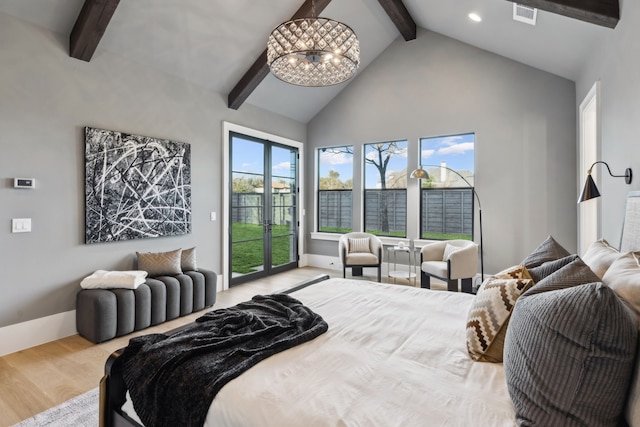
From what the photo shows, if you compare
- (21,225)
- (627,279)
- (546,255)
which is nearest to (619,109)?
(546,255)

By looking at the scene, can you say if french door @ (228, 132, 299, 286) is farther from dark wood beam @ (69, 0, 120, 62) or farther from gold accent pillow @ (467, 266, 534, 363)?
gold accent pillow @ (467, 266, 534, 363)

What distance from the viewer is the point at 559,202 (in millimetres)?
4492

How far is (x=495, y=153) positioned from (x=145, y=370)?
497cm

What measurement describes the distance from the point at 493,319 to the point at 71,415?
2446mm

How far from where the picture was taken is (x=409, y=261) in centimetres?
544

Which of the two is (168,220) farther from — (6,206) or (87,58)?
(87,58)

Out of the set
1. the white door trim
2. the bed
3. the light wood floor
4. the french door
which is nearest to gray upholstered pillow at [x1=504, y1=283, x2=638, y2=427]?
the bed

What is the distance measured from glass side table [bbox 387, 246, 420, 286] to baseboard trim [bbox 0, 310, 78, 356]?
3.92 meters

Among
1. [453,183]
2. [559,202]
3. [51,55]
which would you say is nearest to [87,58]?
[51,55]

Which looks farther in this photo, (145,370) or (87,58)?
(87,58)

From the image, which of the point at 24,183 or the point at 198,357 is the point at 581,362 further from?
the point at 24,183

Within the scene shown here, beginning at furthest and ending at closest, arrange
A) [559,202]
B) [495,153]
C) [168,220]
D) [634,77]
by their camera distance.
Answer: [495,153], [559,202], [168,220], [634,77]

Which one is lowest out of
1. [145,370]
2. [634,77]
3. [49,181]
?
[145,370]

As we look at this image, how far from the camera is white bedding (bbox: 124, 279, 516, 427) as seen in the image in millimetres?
1077
